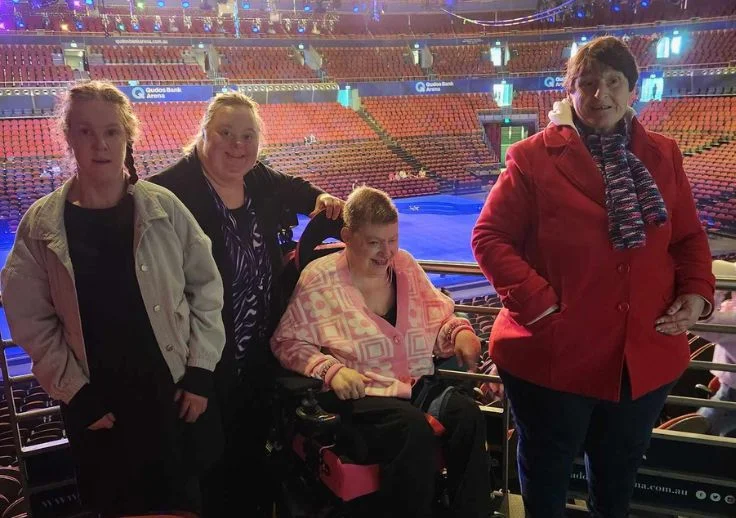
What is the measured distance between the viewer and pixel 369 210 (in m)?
1.62

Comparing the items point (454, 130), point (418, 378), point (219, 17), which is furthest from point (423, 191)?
point (418, 378)

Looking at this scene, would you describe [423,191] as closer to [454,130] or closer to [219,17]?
[454,130]

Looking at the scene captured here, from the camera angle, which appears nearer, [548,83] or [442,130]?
[442,130]

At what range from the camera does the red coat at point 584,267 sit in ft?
4.20

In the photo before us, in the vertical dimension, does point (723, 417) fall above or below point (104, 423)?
below

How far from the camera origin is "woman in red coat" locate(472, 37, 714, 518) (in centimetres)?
127

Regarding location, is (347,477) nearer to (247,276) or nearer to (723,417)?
(247,276)

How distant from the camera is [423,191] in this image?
55.4ft

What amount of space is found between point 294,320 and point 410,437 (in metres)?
0.50

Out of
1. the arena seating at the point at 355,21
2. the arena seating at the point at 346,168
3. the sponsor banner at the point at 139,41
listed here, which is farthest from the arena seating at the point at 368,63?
the sponsor banner at the point at 139,41

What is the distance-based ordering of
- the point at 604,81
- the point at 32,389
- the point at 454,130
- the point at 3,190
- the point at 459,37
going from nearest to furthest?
the point at 604,81
the point at 32,389
the point at 3,190
the point at 454,130
the point at 459,37

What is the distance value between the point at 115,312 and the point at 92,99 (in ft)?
1.61

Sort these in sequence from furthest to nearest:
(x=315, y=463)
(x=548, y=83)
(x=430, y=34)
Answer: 1. (x=430, y=34)
2. (x=548, y=83)
3. (x=315, y=463)

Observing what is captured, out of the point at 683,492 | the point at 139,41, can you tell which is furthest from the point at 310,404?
the point at 139,41
